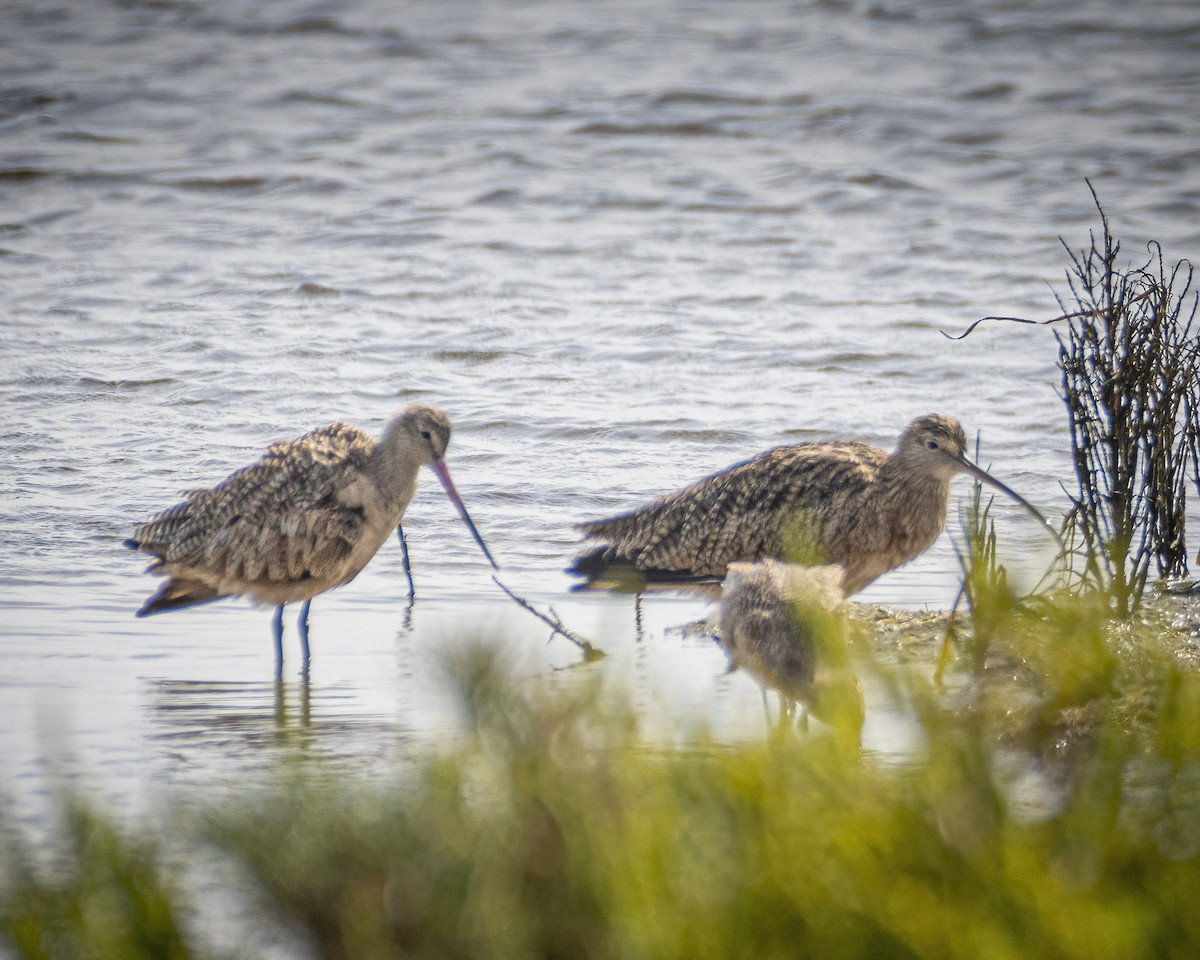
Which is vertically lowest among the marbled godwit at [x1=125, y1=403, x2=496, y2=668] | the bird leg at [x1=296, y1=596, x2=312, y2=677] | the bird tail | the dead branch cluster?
the bird leg at [x1=296, y1=596, x2=312, y2=677]

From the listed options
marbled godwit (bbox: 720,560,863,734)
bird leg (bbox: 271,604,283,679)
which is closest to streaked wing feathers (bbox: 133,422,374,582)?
bird leg (bbox: 271,604,283,679)

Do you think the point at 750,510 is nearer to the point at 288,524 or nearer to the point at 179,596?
the point at 288,524

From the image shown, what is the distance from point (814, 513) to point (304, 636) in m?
2.01

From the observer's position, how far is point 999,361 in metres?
12.1

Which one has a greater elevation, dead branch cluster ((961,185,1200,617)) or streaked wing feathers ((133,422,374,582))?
dead branch cluster ((961,185,1200,617))

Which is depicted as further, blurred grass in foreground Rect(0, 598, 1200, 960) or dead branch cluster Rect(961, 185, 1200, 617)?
dead branch cluster Rect(961, 185, 1200, 617)

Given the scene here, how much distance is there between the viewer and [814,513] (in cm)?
617

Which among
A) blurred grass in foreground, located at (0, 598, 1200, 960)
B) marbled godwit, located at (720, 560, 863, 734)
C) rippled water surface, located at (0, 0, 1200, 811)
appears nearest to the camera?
blurred grass in foreground, located at (0, 598, 1200, 960)

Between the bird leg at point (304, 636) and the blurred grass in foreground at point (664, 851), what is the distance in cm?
324

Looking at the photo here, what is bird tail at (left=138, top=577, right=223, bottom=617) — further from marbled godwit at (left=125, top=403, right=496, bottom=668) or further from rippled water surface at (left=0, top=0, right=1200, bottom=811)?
rippled water surface at (left=0, top=0, right=1200, bottom=811)

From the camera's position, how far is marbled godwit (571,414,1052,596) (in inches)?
243

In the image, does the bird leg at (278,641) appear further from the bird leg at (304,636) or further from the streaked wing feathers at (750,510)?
the streaked wing feathers at (750,510)

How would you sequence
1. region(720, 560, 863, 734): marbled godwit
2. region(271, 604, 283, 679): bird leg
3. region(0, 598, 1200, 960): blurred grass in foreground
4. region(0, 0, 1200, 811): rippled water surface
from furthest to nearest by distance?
region(0, 0, 1200, 811): rippled water surface → region(271, 604, 283, 679): bird leg → region(720, 560, 863, 734): marbled godwit → region(0, 598, 1200, 960): blurred grass in foreground

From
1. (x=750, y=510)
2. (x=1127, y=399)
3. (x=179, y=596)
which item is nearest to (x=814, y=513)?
(x=750, y=510)
